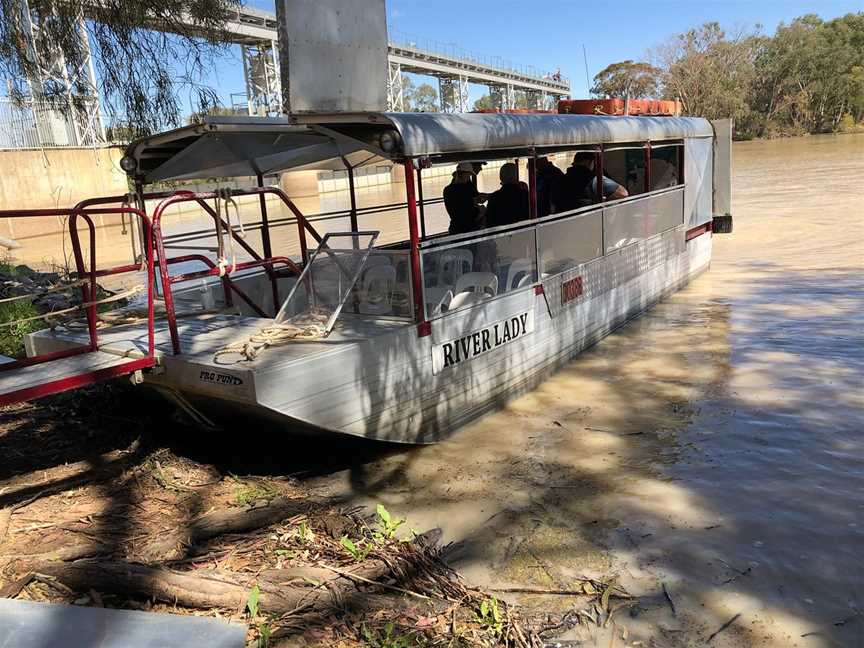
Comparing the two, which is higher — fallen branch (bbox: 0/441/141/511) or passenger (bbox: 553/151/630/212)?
passenger (bbox: 553/151/630/212)

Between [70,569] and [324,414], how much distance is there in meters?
1.80

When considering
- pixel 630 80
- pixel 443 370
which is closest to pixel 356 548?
pixel 443 370

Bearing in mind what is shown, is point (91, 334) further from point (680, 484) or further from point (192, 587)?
point (680, 484)

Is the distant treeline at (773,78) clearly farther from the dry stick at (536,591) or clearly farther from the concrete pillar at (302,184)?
the dry stick at (536,591)

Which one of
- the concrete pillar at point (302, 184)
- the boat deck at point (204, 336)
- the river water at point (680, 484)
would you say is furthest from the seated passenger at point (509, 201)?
A: the concrete pillar at point (302, 184)

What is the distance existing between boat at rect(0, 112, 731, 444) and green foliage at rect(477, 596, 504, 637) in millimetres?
1776

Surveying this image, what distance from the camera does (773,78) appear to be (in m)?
87.9

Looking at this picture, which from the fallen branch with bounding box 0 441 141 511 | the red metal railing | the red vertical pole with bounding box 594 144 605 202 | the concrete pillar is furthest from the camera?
the concrete pillar

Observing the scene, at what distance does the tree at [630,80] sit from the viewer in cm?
7531

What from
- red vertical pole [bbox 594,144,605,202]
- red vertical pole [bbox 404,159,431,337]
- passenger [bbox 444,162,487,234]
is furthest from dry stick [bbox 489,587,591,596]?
red vertical pole [bbox 594,144,605,202]

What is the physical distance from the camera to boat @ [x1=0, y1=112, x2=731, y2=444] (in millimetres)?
4734

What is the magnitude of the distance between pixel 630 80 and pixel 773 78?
2687 cm

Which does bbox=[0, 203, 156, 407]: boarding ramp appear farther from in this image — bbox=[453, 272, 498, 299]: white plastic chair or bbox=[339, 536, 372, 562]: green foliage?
bbox=[453, 272, 498, 299]: white plastic chair

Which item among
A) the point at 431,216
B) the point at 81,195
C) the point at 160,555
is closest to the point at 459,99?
the point at 81,195
